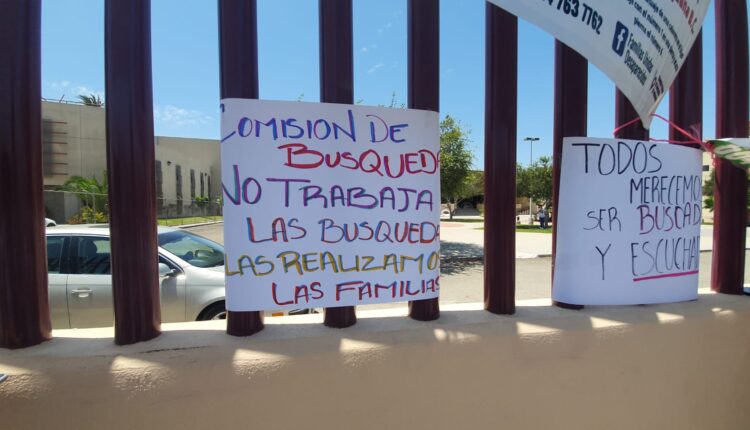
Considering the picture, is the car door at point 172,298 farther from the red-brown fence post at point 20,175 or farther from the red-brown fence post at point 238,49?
the red-brown fence post at point 238,49

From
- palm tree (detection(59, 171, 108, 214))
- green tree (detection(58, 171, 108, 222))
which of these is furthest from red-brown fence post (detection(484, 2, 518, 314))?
palm tree (detection(59, 171, 108, 214))

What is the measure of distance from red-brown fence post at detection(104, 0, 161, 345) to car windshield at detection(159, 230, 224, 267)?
9.51 ft

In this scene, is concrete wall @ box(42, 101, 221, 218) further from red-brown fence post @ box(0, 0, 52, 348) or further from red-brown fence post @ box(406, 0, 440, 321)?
red-brown fence post @ box(406, 0, 440, 321)

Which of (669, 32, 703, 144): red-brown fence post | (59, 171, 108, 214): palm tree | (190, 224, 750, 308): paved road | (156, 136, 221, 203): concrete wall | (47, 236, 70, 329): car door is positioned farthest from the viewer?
(156, 136, 221, 203): concrete wall

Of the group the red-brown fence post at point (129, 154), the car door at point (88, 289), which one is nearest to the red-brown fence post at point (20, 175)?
the red-brown fence post at point (129, 154)

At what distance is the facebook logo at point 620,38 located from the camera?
1.79 meters

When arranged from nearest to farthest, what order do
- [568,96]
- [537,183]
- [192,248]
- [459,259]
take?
1. [568,96]
2. [192,248]
3. [459,259]
4. [537,183]

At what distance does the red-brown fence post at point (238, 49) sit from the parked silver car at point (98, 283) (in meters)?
3.01

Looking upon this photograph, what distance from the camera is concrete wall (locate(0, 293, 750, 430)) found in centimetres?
142

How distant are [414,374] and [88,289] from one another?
392 centimetres

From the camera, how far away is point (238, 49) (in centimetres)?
155

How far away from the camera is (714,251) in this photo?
2.33 metres

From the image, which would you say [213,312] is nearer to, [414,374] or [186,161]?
[414,374]

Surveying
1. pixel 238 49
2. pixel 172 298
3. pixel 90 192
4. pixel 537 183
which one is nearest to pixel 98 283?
pixel 172 298
